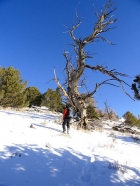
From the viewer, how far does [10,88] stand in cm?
2400

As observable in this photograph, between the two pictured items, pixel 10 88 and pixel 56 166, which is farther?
pixel 10 88

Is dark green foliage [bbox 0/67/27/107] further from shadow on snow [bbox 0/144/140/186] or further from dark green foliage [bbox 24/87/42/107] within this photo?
shadow on snow [bbox 0/144/140/186]

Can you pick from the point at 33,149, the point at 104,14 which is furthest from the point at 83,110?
the point at 33,149

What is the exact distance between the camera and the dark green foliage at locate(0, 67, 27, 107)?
78.2 feet

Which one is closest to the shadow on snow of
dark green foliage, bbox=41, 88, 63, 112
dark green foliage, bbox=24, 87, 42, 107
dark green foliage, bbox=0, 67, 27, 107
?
dark green foliage, bbox=0, 67, 27, 107

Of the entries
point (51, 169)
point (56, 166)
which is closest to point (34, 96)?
point (56, 166)

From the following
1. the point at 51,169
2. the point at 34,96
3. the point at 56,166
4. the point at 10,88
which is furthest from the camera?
the point at 34,96

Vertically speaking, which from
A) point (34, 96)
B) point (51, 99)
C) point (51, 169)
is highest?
point (34, 96)

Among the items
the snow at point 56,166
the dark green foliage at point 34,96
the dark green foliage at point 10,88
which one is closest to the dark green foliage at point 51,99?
the dark green foliage at point 34,96

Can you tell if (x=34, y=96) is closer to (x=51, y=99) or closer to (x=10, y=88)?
(x=51, y=99)

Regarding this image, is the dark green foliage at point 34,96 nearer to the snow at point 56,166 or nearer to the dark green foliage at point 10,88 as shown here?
the dark green foliage at point 10,88

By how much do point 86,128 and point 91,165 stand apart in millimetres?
7228

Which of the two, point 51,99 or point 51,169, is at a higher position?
point 51,99

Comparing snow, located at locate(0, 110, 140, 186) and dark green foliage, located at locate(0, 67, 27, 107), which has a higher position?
dark green foliage, located at locate(0, 67, 27, 107)
